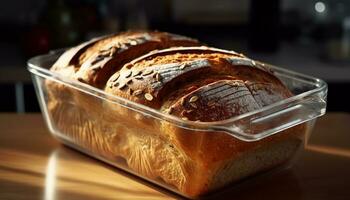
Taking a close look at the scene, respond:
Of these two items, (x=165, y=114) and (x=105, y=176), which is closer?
(x=165, y=114)

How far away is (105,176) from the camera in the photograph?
3.22 ft

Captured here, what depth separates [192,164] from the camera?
881mm

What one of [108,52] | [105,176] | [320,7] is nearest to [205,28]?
[320,7]

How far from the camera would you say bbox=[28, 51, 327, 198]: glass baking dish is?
0.86 m

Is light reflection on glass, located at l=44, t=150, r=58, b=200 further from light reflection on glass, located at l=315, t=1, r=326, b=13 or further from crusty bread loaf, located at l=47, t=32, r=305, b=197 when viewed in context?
light reflection on glass, located at l=315, t=1, r=326, b=13

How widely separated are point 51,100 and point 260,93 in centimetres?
36

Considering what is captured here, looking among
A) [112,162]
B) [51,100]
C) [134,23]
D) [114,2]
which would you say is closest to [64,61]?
[51,100]

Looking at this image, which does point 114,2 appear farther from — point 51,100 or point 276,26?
point 51,100

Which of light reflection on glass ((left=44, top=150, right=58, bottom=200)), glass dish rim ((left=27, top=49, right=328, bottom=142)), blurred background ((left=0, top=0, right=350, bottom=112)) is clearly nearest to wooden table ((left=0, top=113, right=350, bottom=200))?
light reflection on glass ((left=44, top=150, right=58, bottom=200))

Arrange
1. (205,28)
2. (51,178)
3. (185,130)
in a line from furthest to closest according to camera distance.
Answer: (205,28) → (51,178) → (185,130)

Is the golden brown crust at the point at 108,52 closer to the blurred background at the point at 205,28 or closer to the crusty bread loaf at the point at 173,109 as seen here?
the crusty bread loaf at the point at 173,109

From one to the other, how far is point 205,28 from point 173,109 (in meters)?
1.37

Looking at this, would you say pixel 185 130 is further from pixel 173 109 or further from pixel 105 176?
pixel 105 176

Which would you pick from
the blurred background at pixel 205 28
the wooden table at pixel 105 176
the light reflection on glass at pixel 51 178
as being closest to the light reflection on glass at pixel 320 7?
the blurred background at pixel 205 28
